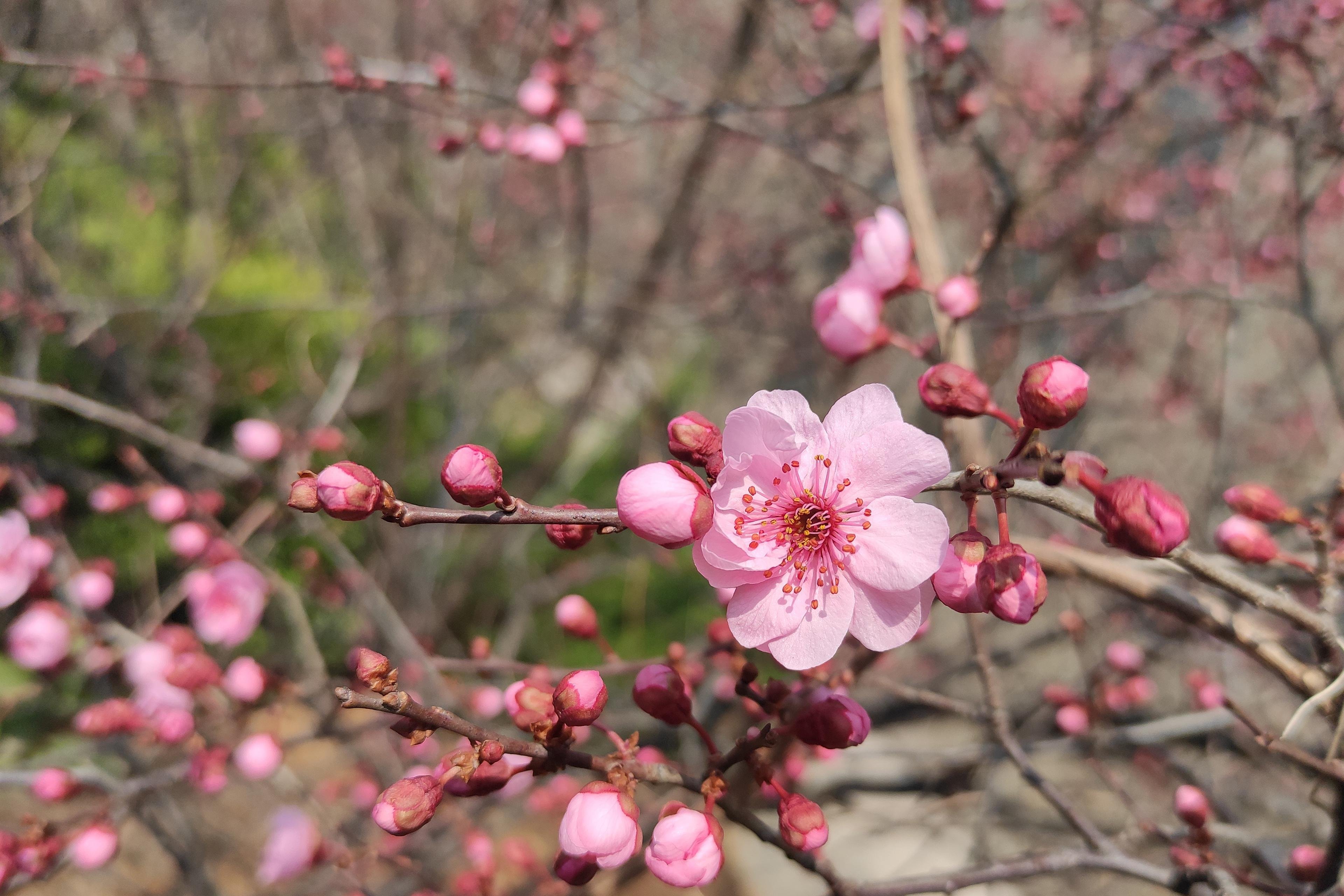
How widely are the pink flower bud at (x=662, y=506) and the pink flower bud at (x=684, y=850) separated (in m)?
0.38

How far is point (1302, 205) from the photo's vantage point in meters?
2.21

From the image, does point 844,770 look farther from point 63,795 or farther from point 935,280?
point 63,795

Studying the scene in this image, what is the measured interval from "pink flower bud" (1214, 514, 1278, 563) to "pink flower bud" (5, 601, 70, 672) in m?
2.96

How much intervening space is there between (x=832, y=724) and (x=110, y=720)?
2.03 metres

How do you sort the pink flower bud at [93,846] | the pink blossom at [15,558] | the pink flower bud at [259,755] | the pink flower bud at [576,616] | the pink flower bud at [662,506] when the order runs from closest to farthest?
the pink flower bud at [662,506] → the pink flower bud at [576,616] → the pink flower bud at [93,846] → the pink flower bud at [259,755] → the pink blossom at [15,558]

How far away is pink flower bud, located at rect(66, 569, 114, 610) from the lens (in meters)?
2.39

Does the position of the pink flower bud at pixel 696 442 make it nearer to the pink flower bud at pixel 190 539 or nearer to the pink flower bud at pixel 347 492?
the pink flower bud at pixel 347 492

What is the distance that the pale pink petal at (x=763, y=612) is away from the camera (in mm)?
969

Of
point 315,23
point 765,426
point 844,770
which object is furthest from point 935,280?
point 315,23

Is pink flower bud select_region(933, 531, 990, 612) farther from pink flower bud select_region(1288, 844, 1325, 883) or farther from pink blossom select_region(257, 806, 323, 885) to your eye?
pink blossom select_region(257, 806, 323, 885)

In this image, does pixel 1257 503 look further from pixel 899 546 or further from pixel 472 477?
pixel 472 477

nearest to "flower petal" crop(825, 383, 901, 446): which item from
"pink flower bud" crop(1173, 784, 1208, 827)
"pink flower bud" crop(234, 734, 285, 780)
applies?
"pink flower bud" crop(1173, 784, 1208, 827)

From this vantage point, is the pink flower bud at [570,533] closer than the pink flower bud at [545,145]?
Yes

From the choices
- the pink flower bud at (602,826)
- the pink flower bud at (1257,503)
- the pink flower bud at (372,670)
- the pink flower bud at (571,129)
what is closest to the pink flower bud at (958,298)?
the pink flower bud at (1257,503)
